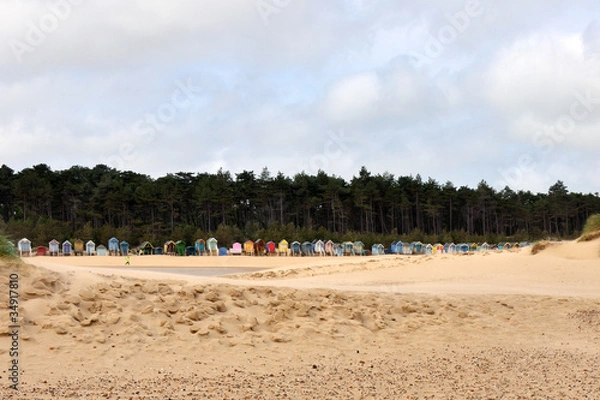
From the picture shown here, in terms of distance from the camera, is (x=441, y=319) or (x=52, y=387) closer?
(x=52, y=387)

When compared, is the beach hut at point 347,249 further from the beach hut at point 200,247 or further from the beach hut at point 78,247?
the beach hut at point 78,247

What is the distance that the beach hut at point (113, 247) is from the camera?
185 feet

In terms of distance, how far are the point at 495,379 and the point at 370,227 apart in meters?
88.4

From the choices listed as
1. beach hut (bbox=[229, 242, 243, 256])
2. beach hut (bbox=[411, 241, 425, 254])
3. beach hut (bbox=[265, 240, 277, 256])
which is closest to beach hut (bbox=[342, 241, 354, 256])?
beach hut (bbox=[265, 240, 277, 256])

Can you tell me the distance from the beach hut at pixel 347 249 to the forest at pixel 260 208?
608 centimetres

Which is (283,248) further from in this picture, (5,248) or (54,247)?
(5,248)

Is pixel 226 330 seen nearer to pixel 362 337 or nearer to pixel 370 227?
pixel 362 337

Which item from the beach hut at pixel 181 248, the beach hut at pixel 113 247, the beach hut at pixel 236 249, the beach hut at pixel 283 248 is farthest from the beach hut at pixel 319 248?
the beach hut at pixel 113 247

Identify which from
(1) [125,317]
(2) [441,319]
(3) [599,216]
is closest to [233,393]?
(1) [125,317]

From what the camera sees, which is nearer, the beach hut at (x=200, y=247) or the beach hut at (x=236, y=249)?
the beach hut at (x=200, y=247)

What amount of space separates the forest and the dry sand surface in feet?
167

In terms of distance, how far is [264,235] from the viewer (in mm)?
65062

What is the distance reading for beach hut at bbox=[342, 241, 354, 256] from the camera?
2333 inches

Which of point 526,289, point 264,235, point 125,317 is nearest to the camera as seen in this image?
point 125,317
